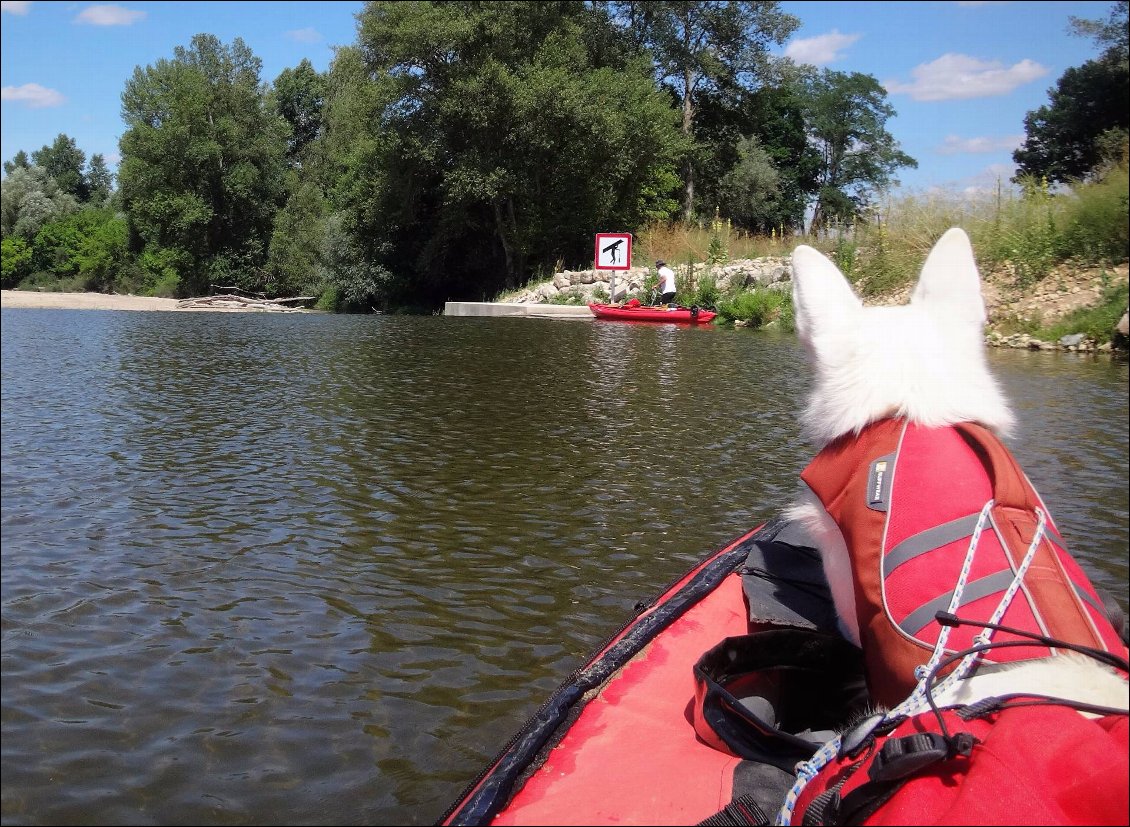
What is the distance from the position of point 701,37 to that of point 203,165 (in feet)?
85.0

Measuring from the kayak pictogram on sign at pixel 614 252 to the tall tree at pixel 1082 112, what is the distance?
17655 millimetres

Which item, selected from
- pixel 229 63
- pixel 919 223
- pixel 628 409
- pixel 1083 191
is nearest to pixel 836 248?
pixel 919 223

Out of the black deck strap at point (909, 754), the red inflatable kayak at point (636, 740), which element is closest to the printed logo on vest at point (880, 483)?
the red inflatable kayak at point (636, 740)

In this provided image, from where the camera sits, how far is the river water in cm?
324

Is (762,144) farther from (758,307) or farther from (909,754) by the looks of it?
(909,754)

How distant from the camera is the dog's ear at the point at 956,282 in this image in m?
2.65

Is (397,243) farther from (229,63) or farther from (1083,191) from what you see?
(1083,191)

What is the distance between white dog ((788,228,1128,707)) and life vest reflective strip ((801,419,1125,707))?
0.04 ft

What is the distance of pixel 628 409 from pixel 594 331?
454 inches

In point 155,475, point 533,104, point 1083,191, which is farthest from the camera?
point 533,104

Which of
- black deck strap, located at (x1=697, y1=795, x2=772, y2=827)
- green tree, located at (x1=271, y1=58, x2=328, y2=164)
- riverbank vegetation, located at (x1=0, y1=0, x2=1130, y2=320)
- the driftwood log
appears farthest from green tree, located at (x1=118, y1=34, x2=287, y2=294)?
black deck strap, located at (x1=697, y1=795, x2=772, y2=827)

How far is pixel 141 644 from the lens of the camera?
4055 millimetres

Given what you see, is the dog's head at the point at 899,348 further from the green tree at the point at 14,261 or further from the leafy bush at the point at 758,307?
the leafy bush at the point at 758,307

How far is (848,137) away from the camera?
4625cm
